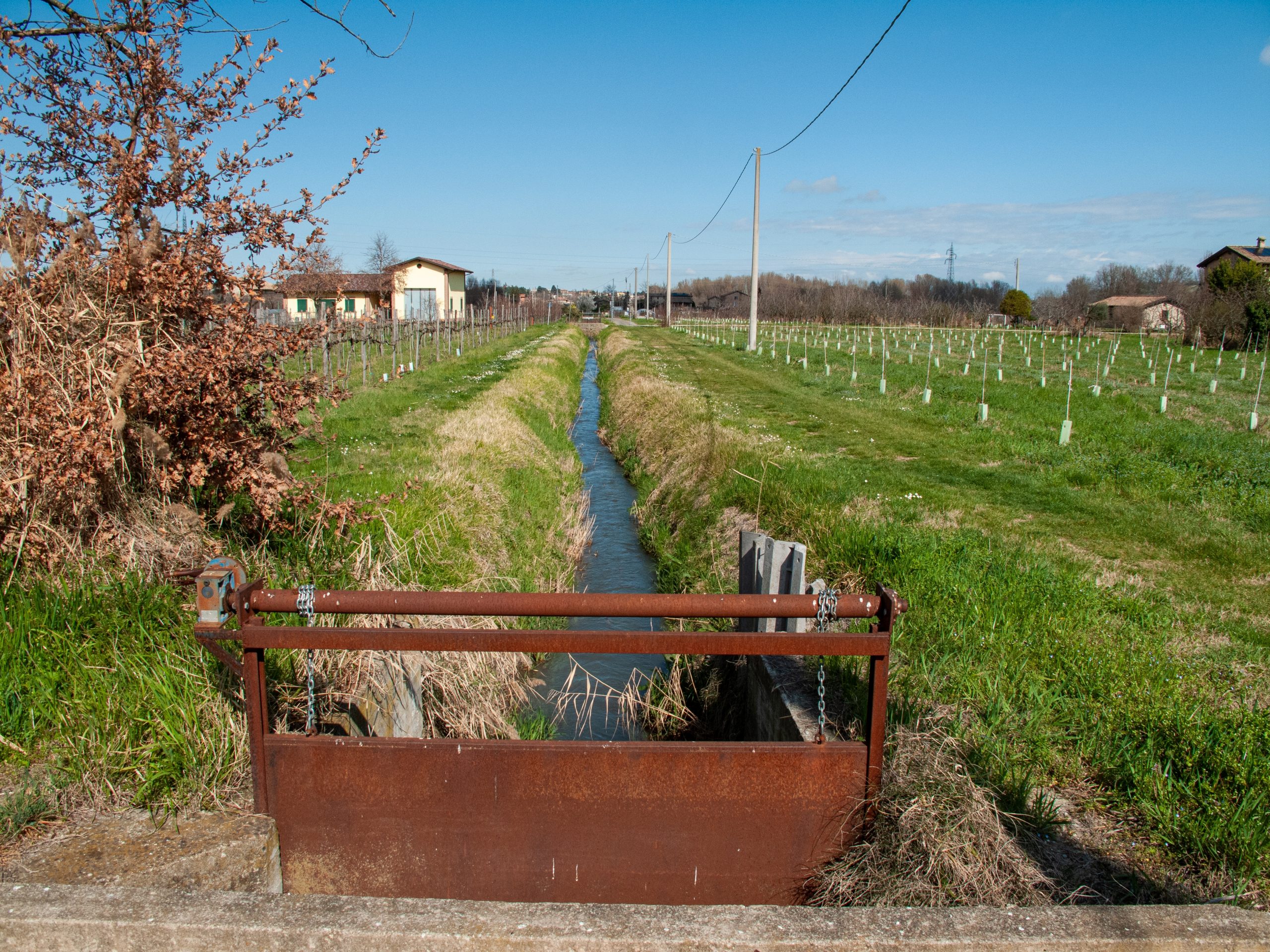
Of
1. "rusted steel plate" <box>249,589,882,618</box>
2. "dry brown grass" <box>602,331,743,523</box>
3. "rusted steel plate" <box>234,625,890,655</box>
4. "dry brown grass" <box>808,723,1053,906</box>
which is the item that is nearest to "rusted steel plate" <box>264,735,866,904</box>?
"dry brown grass" <box>808,723,1053,906</box>

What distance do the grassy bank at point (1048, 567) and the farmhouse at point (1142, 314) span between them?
38375 millimetres

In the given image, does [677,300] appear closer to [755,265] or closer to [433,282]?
[433,282]

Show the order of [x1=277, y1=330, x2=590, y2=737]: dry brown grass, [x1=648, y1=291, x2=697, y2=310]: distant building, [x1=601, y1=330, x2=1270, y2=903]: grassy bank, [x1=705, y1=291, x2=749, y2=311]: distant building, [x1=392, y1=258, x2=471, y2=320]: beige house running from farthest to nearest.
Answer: [x1=648, y1=291, x2=697, y2=310]: distant building, [x1=705, y1=291, x2=749, y2=311]: distant building, [x1=392, y1=258, x2=471, y2=320]: beige house, [x1=277, y1=330, x2=590, y2=737]: dry brown grass, [x1=601, y1=330, x2=1270, y2=903]: grassy bank

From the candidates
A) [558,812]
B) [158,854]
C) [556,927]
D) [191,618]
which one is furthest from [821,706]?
[191,618]

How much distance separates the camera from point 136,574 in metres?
4.64

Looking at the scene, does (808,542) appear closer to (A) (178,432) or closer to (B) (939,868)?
(B) (939,868)

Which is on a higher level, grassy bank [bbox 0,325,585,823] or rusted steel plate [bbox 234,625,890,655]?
rusted steel plate [bbox 234,625,890,655]

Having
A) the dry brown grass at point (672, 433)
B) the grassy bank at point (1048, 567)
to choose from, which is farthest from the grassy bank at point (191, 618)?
the grassy bank at point (1048, 567)

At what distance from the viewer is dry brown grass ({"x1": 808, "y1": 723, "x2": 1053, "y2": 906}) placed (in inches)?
129

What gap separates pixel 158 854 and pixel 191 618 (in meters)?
1.57

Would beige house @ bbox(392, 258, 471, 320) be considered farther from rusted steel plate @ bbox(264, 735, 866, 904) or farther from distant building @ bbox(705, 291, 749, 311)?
rusted steel plate @ bbox(264, 735, 866, 904)

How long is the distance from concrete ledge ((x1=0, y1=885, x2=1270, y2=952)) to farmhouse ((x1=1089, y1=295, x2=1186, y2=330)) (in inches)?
2085

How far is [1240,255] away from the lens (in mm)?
60875

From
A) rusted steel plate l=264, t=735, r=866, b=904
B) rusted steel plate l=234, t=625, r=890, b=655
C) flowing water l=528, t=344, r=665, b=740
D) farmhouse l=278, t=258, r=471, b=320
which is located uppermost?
farmhouse l=278, t=258, r=471, b=320
